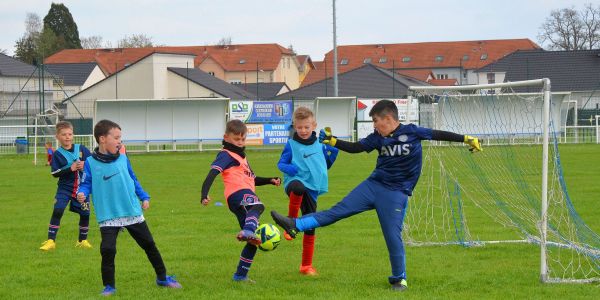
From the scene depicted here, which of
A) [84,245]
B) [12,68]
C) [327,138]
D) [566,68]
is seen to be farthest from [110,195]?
[12,68]

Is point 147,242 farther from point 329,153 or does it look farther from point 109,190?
point 329,153

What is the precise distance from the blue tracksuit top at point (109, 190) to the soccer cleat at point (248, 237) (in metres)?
0.98

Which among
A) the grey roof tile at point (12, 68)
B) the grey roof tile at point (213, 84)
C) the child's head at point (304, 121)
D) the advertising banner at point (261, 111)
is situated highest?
the grey roof tile at point (12, 68)

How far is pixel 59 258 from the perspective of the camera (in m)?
9.53

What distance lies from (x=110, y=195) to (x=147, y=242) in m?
0.55

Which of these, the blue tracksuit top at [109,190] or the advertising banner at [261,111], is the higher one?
the advertising banner at [261,111]

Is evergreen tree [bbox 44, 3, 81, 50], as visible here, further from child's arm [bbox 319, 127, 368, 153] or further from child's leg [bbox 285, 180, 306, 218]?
child's arm [bbox 319, 127, 368, 153]

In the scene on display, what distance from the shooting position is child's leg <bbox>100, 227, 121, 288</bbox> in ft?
23.9

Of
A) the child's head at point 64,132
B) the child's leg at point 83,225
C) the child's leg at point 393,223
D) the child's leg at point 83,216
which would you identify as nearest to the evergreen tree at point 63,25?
the child's leg at point 83,216

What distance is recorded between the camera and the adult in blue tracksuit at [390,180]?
24.3 feet

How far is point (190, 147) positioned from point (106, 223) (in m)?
29.5

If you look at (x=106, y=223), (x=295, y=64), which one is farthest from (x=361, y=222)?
(x=295, y=64)

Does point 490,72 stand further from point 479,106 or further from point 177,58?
point 479,106

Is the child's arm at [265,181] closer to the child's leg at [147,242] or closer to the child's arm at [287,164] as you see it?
the child's arm at [287,164]
